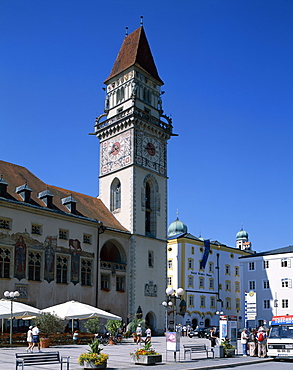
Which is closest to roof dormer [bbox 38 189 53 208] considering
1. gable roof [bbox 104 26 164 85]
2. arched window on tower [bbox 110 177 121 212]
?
arched window on tower [bbox 110 177 121 212]

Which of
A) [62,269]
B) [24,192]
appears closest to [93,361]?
[62,269]

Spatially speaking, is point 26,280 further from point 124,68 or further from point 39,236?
point 124,68

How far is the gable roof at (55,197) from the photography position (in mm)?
38938

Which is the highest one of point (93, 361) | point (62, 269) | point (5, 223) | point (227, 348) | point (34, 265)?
point (5, 223)

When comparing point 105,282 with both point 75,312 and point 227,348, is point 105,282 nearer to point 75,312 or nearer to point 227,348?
point 75,312

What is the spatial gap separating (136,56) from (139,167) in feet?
41.2

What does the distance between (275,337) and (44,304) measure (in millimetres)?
18813

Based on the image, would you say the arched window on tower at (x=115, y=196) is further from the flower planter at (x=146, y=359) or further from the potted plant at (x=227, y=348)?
the flower planter at (x=146, y=359)

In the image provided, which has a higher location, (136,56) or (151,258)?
(136,56)

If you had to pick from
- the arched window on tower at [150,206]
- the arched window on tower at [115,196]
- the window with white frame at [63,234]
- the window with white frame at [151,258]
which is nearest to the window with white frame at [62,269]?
the window with white frame at [63,234]

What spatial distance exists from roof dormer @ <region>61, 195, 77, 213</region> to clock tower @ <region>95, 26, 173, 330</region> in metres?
6.93

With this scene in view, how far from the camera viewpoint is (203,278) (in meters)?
65.7

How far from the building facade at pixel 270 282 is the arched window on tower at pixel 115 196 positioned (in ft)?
66.9

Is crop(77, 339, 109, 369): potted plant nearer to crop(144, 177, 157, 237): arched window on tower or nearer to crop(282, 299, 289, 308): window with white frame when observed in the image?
crop(144, 177, 157, 237): arched window on tower
